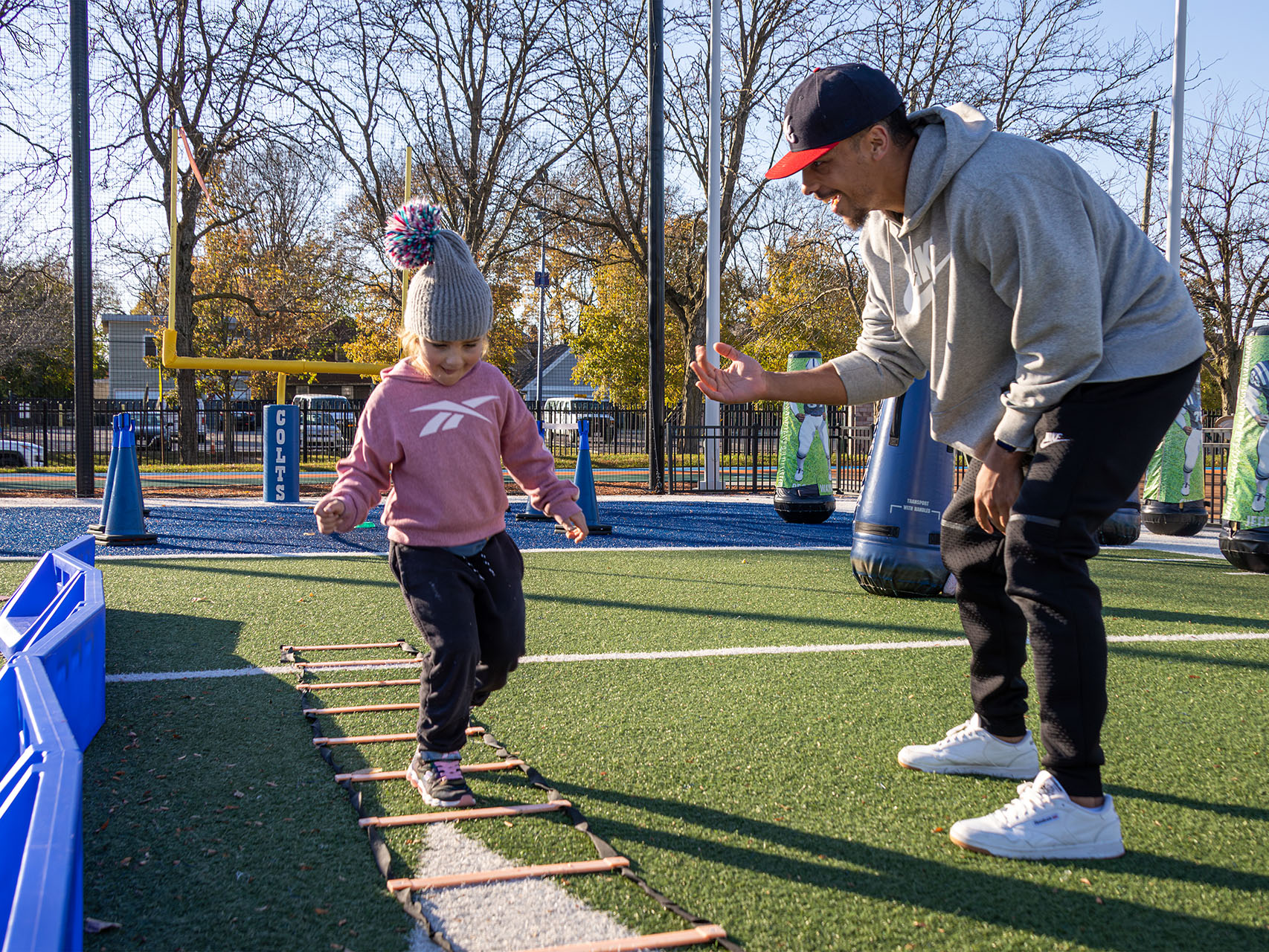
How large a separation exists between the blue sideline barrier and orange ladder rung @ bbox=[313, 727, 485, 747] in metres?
0.73

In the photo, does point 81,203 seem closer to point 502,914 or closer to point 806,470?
point 806,470

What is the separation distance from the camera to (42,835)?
4.51ft

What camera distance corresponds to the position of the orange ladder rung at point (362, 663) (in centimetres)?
422

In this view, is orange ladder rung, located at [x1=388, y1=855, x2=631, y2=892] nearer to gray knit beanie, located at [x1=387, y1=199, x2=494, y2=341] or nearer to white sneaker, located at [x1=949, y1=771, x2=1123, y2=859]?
white sneaker, located at [x1=949, y1=771, x2=1123, y2=859]

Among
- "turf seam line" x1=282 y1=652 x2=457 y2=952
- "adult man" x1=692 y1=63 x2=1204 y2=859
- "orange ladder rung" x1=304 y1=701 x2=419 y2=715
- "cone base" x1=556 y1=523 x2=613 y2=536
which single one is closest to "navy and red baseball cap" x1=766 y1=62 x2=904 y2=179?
"adult man" x1=692 y1=63 x2=1204 y2=859

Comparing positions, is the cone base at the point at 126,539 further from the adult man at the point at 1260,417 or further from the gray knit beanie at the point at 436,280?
the adult man at the point at 1260,417

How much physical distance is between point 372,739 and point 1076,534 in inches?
88.2

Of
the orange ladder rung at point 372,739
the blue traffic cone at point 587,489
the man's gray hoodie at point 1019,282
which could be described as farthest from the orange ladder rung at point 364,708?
the blue traffic cone at point 587,489

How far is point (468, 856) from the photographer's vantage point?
7.72 ft

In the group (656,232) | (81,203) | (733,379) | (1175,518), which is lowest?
(1175,518)

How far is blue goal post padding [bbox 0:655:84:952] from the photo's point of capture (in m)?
1.23

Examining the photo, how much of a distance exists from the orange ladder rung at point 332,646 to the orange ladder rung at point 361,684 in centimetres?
62

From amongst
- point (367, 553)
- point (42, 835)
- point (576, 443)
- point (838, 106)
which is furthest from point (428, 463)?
point (576, 443)

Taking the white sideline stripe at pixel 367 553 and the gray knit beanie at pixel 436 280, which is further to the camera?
the white sideline stripe at pixel 367 553
